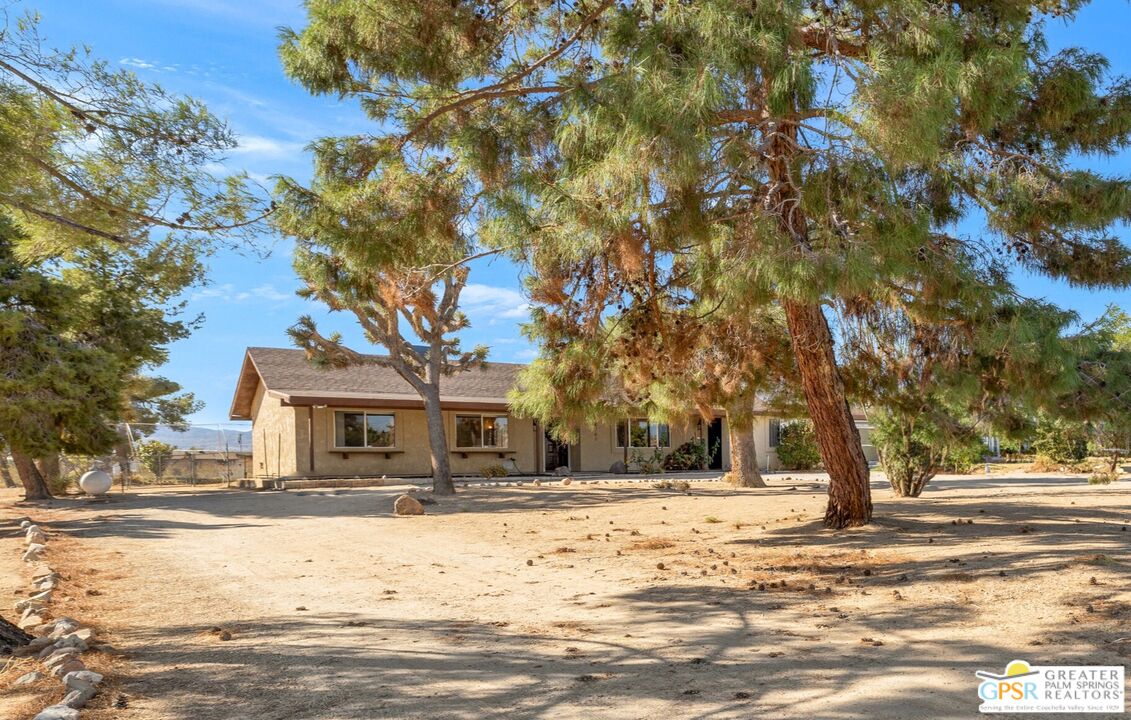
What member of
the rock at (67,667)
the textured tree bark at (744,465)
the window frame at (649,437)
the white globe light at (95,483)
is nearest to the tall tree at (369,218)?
the rock at (67,667)

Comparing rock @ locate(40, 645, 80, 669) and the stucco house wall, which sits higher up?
the stucco house wall

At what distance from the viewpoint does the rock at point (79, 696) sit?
3.89m

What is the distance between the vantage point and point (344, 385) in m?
24.5

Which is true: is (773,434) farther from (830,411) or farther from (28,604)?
(28,604)

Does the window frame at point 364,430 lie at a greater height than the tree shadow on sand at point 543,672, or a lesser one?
greater

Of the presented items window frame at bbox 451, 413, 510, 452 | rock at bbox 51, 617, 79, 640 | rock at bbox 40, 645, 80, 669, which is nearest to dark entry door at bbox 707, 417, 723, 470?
window frame at bbox 451, 413, 510, 452

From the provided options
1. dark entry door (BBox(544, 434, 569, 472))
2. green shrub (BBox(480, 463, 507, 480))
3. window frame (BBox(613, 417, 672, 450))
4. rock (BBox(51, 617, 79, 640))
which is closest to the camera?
rock (BBox(51, 617, 79, 640))

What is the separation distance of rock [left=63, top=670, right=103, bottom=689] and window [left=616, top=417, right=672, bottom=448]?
80.1 feet

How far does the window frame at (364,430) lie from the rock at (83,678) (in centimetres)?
1969

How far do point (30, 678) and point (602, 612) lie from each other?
11.5 feet

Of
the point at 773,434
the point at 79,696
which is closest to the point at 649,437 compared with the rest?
the point at 773,434

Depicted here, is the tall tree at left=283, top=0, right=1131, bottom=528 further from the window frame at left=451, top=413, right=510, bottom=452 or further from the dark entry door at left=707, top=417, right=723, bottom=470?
the dark entry door at left=707, top=417, right=723, bottom=470

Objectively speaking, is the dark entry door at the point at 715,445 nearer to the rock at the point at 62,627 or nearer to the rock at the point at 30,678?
the rock at the point at 62,627

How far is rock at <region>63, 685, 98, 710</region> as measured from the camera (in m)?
3.89
